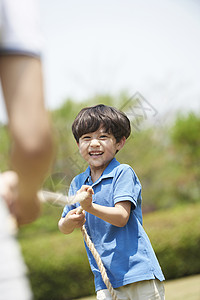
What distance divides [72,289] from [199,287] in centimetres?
181

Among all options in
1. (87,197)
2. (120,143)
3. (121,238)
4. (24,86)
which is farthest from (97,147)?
(24,86)

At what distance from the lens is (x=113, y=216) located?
189 cm

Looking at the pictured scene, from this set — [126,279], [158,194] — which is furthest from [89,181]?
[158,194]

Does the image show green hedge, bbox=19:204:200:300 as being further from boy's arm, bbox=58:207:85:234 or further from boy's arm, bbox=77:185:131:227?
boy's arm, bbox=77:185:131:227

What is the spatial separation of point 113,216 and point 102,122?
17.6 inches

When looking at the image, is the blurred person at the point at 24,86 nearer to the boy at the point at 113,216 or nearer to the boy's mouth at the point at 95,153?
the boy at the point at 113,216

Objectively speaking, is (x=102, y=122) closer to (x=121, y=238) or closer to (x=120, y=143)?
(x=120, y=143)

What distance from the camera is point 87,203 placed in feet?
5.98

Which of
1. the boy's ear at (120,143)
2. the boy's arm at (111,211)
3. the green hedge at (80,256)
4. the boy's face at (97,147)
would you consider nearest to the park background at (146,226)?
the green hedge at (80,256)

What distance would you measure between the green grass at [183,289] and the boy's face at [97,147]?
14.2 ft

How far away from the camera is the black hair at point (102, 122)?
2068 millimetres

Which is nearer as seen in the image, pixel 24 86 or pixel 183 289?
pixel 24 86

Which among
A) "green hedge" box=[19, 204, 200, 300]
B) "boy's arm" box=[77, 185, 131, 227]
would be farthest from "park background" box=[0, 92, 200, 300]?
"boy's arm" box=[77, 185, 131, 227]

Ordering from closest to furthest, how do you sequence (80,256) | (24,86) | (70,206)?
(24,86) < (70,206) < (80,256)
